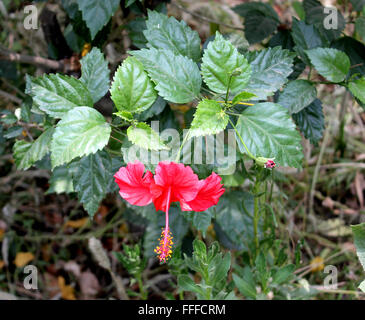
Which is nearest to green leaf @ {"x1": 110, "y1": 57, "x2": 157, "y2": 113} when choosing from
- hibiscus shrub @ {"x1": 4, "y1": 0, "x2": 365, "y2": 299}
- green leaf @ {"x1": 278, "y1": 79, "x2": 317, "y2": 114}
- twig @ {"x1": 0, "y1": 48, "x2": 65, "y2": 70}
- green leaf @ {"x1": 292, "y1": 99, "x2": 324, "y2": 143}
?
hibiscus shrub @ {"x1": 4, "y1": 0, "x2": 365, "y2": 299}

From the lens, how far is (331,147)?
1.97 meters

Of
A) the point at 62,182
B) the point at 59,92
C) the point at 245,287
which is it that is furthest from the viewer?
the point at 62,182

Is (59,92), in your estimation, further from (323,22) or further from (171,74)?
(323,22)

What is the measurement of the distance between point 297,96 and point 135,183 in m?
0.53

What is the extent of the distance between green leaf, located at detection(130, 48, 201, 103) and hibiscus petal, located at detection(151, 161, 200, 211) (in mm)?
169

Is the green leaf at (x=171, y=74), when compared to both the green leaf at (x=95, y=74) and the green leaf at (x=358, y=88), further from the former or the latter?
the green leaf at (x=358, y=88)

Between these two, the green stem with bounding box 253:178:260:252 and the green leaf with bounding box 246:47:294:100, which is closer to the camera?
the green leaf with bounding box 246:47:294:100

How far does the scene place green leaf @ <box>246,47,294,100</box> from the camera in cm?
92

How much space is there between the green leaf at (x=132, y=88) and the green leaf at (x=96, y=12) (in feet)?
0.82

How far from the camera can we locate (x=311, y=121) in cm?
113

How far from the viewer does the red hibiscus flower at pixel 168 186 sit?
76 centimetres

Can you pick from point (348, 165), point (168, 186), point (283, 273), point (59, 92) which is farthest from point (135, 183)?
point (348, 165)

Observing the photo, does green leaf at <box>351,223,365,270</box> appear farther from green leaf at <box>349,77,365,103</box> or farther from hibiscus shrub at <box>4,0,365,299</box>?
green leaf at <box>349,77,365,103</box>

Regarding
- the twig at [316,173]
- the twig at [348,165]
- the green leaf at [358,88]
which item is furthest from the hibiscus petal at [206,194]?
the twig at [348,165]
